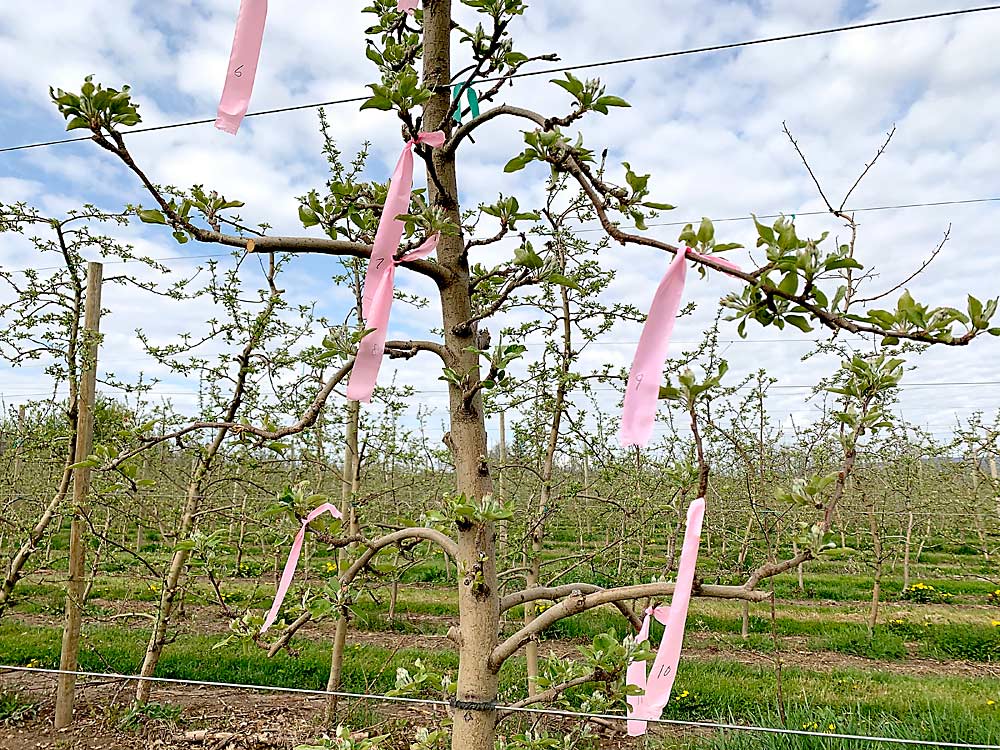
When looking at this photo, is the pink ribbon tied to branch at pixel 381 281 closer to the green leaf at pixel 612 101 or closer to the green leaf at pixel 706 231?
the green leaf at pixel 612 101

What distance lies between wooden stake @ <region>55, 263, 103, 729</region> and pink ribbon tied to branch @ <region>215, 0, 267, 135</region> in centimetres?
331

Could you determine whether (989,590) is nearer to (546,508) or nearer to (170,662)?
(546,508)

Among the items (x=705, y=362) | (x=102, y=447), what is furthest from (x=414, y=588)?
(x=102, y=447)

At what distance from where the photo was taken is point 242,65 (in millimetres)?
1322

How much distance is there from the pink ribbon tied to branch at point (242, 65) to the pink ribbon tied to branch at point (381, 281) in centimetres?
30

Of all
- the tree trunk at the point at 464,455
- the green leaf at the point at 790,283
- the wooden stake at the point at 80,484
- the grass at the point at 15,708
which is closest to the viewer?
the green leaf at the point at 790,283

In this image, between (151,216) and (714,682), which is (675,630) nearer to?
(151,216)

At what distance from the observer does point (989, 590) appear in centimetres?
970

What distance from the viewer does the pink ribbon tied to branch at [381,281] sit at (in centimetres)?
126

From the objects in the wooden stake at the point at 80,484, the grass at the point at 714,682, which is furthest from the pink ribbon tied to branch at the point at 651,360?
the wooden stake at the point at 80,484

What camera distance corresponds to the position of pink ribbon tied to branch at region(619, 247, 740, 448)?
1036 mm

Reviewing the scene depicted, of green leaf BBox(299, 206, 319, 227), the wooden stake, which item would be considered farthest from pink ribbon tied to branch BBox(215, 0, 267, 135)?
the wooden stake

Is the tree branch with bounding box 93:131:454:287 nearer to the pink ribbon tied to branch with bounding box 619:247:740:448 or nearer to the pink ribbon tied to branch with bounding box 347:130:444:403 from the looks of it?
the pink ribbon tied to branch with bounding box 347:130:444:403

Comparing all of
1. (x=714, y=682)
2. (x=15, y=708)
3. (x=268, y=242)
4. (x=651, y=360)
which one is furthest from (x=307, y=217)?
(x=714, y=682)
